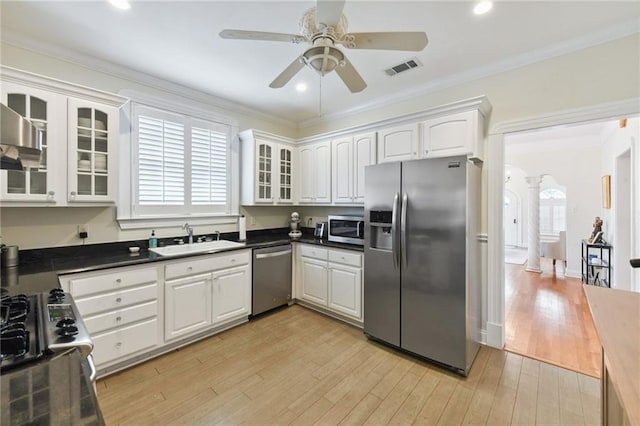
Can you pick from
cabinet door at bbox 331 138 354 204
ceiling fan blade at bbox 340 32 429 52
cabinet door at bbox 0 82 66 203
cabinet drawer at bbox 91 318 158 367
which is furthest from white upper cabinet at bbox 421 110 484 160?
cabinet door at bbox 0 82 66 203

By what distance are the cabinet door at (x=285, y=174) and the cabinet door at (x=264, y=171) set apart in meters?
0.12

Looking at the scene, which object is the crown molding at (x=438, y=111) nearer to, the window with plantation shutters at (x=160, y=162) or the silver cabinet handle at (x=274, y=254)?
the silver cabinet handle at (x=274, y=254)

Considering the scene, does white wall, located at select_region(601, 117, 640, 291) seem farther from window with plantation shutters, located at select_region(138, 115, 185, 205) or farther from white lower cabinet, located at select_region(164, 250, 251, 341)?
window with plantation shutters, located at select_region(138, 115, 185, 205)

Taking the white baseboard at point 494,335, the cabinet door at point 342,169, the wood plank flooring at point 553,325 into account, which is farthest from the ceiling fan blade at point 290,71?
the wood plank flooring at point 553,325

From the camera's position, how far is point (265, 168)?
152 inches

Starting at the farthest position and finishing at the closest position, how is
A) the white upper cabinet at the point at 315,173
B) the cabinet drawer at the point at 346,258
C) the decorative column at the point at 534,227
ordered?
the decorative column at the point at 534,227
the white upper cabinet at the point at 315,173
the cabinet drawer at the point at 346,258

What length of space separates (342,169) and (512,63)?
206cm

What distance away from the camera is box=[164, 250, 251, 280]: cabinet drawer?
2592mm

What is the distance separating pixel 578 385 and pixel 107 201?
428 centimetres

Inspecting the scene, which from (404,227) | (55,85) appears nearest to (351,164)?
(404,227)

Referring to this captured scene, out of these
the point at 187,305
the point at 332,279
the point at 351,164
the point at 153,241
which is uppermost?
the point at 351,164

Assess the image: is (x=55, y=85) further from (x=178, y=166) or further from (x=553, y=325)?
Result: (x=553, y=325)

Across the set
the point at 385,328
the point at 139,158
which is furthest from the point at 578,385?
the point at 139,158

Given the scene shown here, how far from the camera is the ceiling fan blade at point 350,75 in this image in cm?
178
